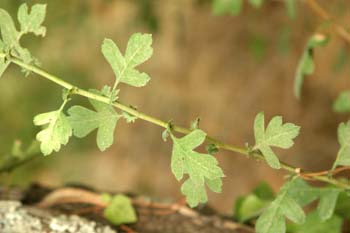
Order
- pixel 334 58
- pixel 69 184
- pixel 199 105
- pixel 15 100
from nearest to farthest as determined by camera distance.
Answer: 1. pixel 69 184
2. pixel 334 58
3. pixel 199 105
4. pixel 15 100

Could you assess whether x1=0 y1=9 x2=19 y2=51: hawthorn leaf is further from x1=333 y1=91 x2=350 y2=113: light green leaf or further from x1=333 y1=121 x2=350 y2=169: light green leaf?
x1=333 y1=91 x2=350 y2=113: light green leaf

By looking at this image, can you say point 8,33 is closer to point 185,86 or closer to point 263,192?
point 263,192

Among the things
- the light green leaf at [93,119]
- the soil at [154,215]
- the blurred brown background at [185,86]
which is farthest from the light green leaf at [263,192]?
the blurred brown background at [185,86]

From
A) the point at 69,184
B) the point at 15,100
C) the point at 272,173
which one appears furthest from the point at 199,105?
the point at 69,184

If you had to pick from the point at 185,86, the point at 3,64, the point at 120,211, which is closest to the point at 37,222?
the point at 120,211

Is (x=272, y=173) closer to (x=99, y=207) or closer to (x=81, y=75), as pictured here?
(x=81, y=75)

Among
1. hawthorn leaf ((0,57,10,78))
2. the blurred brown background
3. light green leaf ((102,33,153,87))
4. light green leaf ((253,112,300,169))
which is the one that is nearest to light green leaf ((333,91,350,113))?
light green leaf ((253,112,300,169))
